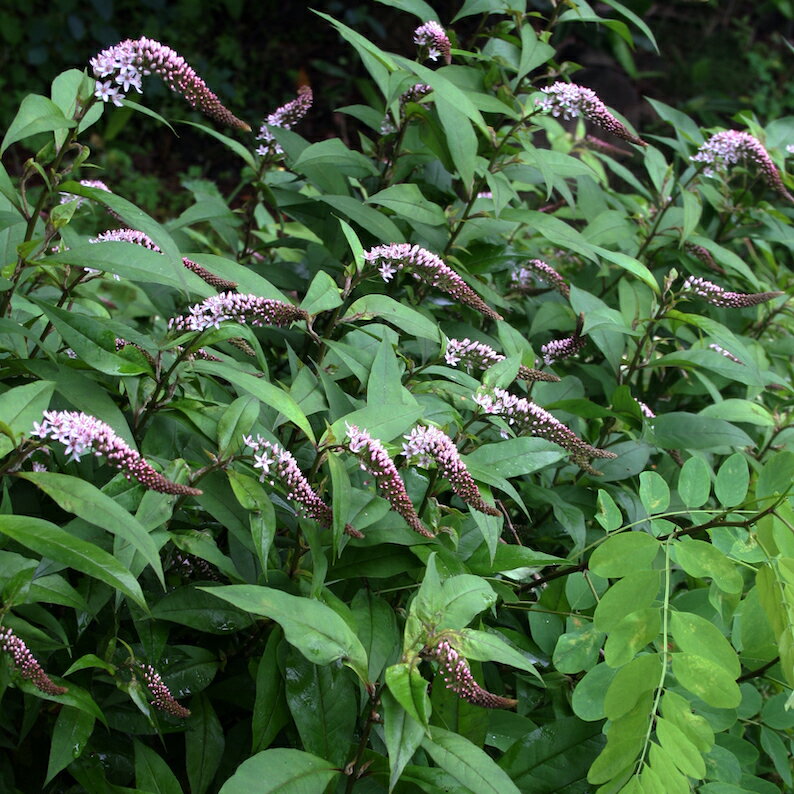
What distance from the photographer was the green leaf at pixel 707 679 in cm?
139

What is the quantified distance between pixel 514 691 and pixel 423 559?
0.49 m

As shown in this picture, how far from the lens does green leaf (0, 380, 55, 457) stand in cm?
133

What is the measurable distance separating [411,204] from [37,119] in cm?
87

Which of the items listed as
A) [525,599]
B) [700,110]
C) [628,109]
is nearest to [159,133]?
[628,109]

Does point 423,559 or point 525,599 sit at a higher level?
point 423,559

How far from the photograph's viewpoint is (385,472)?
4.46 feet

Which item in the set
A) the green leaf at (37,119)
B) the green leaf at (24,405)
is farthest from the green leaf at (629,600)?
the green leaf at (37,119)

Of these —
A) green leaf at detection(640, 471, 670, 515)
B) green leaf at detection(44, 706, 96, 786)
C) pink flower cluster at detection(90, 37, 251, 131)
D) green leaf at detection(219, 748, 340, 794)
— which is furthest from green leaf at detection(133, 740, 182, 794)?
pink flower cluster at detection(90, 37, 251, 131)

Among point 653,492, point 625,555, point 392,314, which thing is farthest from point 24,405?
point 653,492

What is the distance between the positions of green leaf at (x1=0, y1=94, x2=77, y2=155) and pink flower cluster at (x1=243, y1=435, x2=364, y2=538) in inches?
23.9

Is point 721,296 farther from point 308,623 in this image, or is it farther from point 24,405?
point 24,405

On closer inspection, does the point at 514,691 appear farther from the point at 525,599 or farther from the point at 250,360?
the point at 250,360

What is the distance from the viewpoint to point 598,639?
1666mm

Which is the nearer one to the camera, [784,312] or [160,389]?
[160,389]
